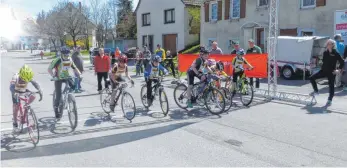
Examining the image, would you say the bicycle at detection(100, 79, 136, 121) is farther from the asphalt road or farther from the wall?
the wall

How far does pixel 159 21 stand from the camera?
4031 cm

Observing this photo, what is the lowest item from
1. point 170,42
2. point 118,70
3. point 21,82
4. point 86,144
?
point 86,144

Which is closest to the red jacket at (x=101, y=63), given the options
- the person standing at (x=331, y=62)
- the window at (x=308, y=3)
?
the person standing at (x=331, y=62)

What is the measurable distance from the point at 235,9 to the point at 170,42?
41.8 feet

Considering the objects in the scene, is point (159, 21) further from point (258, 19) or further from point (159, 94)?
point (159, 94)

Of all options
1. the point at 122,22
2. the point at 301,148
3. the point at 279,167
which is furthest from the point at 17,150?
the point at 122,22

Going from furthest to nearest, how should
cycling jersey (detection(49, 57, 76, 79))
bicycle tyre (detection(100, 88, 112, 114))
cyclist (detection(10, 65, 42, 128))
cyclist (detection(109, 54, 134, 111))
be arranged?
bicycle tyre (detection(100, 88, 112, 114)), cyclist (detection(109, 54, 134, 111)), cycling jersey (detection(49, 57, 76, 79)), cyclist (detection(10, 65, 42, 128))

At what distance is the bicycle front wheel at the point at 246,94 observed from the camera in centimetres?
1016

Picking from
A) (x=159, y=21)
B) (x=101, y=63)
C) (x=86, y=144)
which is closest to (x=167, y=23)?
(x=159, y=21)

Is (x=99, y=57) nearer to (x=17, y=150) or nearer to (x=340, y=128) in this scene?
(x=17, y=150)

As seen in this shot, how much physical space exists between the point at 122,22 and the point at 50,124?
4468 centimetres

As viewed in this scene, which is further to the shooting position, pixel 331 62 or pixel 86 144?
pixel 331 62

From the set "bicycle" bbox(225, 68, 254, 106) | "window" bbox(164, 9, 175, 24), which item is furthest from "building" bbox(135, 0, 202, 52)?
"bicycle" bbox(225, 68, 254, 106)

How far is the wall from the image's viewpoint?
37.2m
